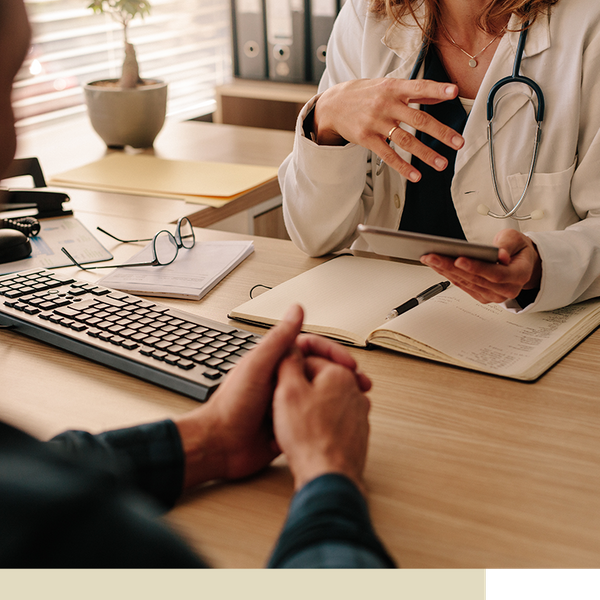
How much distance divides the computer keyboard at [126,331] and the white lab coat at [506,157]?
1.26ft

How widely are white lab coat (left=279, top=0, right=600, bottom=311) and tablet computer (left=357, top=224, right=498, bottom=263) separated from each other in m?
0.27

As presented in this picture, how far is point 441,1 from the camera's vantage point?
4.16 feet

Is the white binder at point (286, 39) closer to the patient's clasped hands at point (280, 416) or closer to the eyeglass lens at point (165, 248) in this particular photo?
the eyeglass lens at point (165, 248)

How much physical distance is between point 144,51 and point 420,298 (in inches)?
85.3

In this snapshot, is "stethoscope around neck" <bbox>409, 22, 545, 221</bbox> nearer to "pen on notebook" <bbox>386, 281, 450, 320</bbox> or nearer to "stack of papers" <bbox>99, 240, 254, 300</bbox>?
"pen on notebook" <bbox>386, 281, 450, 320</bbox>

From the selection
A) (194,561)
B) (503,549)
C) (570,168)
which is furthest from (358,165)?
(194,561)

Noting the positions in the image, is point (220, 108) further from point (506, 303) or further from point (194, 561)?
point (194, 561)

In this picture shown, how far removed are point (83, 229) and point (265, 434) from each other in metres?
0.81

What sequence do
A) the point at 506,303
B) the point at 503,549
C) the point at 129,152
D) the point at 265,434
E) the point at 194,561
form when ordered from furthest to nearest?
the point at 129,152 < the point at 506,303 < the point at 265,434 < the point at 503,549 < the point at 194,561

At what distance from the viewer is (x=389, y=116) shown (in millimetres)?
1039

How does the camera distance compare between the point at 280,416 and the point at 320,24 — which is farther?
the point at 320,24

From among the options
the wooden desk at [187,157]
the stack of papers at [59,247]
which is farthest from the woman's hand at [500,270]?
the wooden desk at [187,157]

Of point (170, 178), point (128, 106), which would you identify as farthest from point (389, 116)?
point (128, 106)

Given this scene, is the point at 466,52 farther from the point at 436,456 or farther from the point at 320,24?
the point at 320,24
